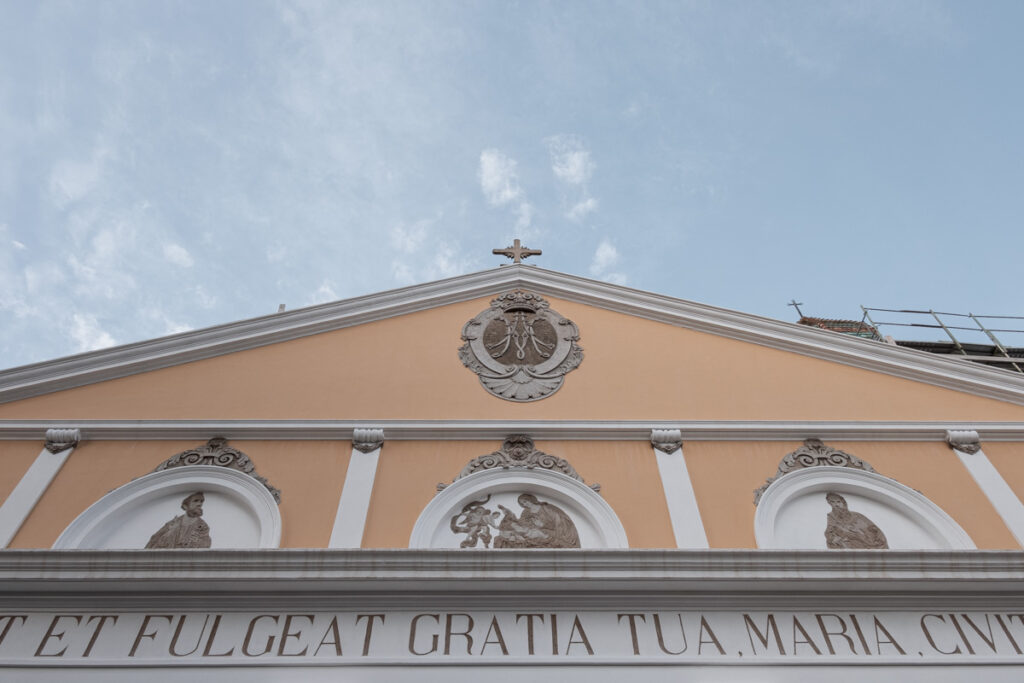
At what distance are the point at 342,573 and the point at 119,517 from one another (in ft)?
11.2

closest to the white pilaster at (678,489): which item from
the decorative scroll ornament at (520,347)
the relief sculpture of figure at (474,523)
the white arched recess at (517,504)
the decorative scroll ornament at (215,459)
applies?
the white arched recess at (517,504)

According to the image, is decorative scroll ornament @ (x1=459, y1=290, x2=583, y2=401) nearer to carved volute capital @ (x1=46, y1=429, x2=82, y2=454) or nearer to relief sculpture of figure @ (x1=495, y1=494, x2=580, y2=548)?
relief sculpture of figure @ (x1=495, y1=494, x2=580, y2=548)

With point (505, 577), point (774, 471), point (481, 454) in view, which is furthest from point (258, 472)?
point (774, 471)

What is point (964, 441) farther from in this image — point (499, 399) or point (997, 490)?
point (499, 399)

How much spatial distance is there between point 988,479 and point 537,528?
5873 mm

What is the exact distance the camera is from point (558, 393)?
11.6 metres

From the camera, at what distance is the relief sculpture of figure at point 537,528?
31.2 feet

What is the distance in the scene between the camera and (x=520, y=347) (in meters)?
12.4

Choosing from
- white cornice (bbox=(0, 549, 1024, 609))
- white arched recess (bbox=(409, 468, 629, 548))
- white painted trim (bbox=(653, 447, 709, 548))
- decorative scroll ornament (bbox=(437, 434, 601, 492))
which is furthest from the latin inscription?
decorative scroll ornament (bbox=(437, 434, 601, 492))

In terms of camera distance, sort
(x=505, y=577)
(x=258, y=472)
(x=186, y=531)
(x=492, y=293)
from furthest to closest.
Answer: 1. (x=492, y=293)
2. (x=258, y=472)
3. (x=186, y=531)
4. (x=505, y=577)

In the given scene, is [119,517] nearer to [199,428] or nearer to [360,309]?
[199,428]

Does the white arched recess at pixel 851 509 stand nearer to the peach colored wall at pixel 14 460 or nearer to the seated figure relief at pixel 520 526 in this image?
the seated figure relief at pixel 520 526

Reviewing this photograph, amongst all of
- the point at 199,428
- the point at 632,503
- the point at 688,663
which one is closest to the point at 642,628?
the point at 688,663

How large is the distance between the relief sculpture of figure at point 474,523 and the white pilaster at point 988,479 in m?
6.17
